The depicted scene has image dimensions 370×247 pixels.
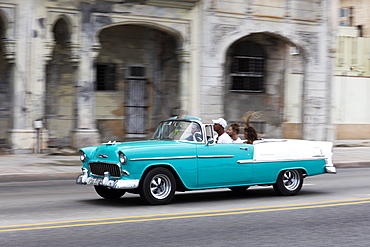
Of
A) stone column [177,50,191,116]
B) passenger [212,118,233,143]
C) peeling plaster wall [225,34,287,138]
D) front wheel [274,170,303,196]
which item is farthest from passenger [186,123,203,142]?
peeling plaster wall [225,34,287,138]

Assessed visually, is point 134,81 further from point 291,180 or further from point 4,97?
point 291,180

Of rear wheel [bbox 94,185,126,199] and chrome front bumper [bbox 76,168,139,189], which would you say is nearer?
chrome front bumper [bbox 76,168,139,189]

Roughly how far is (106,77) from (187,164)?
13210mm

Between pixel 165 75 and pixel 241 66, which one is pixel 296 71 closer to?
pixel 241 66

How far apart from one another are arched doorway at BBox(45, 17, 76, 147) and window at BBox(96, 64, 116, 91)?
119 cm

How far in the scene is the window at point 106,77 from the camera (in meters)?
22.3

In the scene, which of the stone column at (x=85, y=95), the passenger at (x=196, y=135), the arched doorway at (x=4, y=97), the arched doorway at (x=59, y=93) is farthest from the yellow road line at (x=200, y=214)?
the arched doorway at (x=4, y=97)

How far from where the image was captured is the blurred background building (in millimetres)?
19031

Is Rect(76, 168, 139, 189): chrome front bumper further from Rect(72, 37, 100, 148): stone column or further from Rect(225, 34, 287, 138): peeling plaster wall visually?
Rect(225, 34, 287, 138): peeling plaster wall

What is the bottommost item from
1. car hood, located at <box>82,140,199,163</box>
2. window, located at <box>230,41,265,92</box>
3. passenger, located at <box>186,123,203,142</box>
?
car hood, located at <box>82,140,199,163</box>

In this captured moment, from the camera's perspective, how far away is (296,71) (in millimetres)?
25891

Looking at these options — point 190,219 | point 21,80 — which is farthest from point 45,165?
point 190,219

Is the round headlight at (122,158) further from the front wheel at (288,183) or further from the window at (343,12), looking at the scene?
the window at (343,12)

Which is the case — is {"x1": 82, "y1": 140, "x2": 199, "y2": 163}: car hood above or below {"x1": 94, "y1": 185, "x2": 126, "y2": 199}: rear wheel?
above
